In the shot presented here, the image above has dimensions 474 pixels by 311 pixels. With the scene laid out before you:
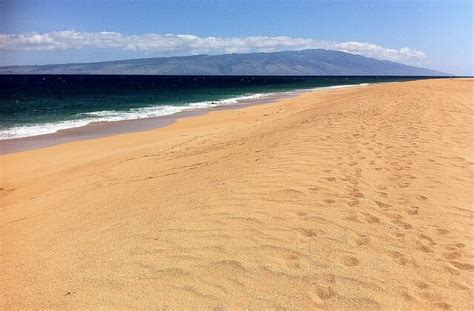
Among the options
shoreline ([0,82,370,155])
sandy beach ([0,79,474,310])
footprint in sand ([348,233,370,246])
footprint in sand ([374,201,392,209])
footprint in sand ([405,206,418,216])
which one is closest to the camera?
sandy beach ([0,79,474,310])

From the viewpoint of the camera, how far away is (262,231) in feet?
13.8

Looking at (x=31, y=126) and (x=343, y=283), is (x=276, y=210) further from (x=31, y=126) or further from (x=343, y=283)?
(x=31, y=126)

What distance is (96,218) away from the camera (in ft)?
17.4

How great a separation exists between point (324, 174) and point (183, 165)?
10.5 feet

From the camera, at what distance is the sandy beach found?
3.32 m

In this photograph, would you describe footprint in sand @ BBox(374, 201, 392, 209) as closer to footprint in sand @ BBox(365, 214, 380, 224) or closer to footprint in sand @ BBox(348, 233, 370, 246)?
footprint in sand @ BBox(365, 214, 380, 224)

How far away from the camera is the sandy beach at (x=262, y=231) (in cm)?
332

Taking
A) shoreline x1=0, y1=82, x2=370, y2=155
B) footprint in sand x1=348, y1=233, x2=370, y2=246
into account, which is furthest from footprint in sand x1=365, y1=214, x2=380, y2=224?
shoreline x1=0, y1=82, x2=370, y2=155

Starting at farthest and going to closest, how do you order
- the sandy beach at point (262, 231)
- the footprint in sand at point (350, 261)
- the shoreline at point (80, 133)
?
1. the shoreline at point (80, 133)
2. the footprint in sand at point (350, 261)
3. the sandy beach at point (262, 231)

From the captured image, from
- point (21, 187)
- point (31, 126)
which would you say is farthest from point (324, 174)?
point (31, 126)

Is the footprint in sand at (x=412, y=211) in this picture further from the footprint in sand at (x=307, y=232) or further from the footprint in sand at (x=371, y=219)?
the footprint in sand at (x=307, y=232)

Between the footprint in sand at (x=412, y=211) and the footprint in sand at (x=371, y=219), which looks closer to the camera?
the footprint in sand at (x=371, y=219)

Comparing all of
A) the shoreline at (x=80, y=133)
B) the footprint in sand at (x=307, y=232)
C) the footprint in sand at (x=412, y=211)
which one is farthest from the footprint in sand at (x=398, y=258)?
the shoreline at (x=80, y=133)

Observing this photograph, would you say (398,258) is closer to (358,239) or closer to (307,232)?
(358,239)
